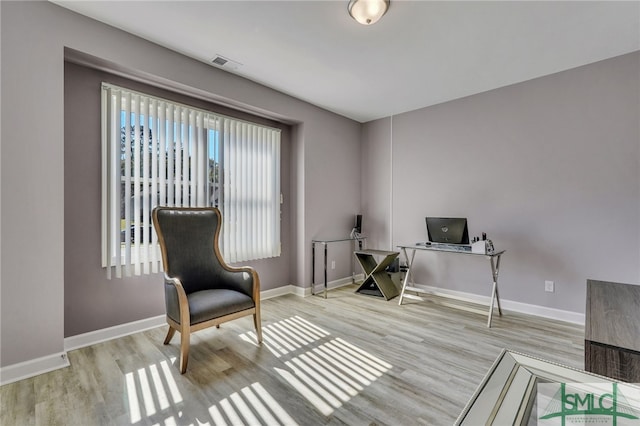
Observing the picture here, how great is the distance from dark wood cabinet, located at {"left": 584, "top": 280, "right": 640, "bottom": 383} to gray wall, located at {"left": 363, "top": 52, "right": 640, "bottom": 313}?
1789mm

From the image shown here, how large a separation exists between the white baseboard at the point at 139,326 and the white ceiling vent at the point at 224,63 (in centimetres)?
263

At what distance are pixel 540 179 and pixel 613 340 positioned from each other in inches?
102

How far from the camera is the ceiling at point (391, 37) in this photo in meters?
2.09

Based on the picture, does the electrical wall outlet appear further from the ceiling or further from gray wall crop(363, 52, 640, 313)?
the ceiling

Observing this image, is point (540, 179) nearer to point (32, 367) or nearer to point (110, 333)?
point (110, 333)

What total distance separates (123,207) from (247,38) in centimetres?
187

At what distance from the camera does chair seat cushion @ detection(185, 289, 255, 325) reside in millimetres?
2100

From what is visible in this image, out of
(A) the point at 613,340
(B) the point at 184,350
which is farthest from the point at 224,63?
(A) the point at 613,340

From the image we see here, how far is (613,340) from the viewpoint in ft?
3.60

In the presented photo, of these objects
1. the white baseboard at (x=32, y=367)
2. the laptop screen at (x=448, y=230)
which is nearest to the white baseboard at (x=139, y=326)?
the white baseboard at (x=32, y=367)

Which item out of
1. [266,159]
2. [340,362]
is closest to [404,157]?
[266,159]

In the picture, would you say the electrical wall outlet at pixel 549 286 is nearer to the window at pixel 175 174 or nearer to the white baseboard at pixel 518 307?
the white baseboard at pixel 518 307

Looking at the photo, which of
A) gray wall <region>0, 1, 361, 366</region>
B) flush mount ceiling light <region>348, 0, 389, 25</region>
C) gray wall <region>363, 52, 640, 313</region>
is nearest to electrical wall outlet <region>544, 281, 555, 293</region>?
gray wall <region>363, 52, 640, 313</region>

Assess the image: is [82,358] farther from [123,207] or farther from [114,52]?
[114,52]
